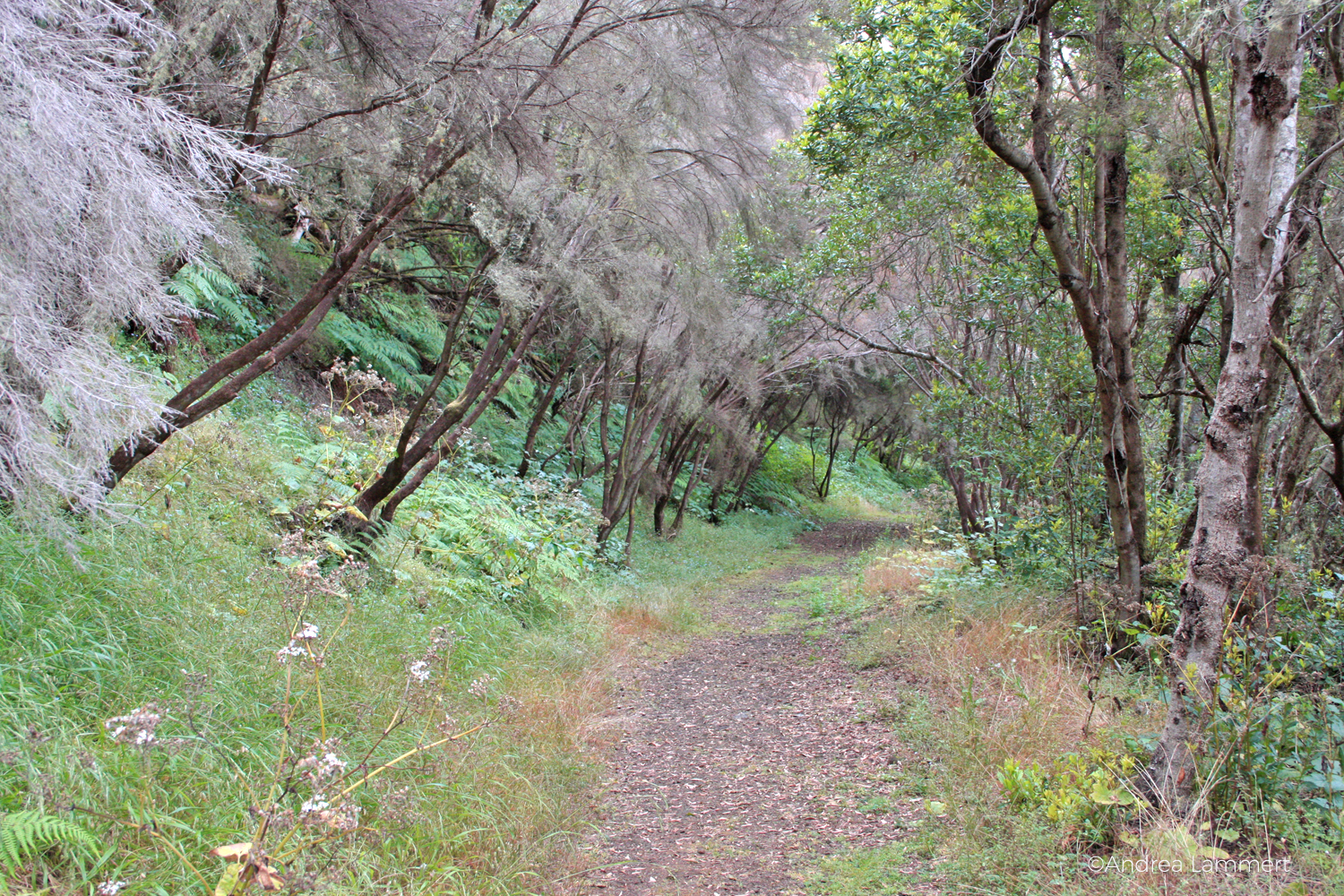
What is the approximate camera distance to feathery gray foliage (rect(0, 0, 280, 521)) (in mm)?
2568

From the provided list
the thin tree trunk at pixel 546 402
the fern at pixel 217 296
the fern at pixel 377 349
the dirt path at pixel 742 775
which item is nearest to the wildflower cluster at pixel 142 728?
the dirt path at pixel 742 775

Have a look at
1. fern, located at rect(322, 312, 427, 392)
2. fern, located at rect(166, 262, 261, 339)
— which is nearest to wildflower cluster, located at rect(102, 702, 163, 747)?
fern, located at rect(166, 262, 261, 339)

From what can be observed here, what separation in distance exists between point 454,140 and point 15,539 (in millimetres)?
2972

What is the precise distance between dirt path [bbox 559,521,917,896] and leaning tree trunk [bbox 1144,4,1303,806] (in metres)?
1.23

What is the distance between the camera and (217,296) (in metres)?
8.48

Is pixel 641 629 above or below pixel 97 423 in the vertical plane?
below

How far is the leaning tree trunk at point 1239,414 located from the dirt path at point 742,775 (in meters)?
1.23

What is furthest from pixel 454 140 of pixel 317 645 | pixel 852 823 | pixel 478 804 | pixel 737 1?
pixel 852 823

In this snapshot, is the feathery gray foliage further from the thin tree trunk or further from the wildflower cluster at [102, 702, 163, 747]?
the thin tree trunk

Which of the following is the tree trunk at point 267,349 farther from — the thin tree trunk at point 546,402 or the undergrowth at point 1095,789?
the thin tree trunk at point 546,402

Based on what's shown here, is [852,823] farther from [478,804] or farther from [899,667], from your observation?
[899,667]

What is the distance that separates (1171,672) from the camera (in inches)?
120

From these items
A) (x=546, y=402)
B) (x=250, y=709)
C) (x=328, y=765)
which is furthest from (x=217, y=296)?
(x=328, y=765)

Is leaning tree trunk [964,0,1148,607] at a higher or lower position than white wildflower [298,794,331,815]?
higher
